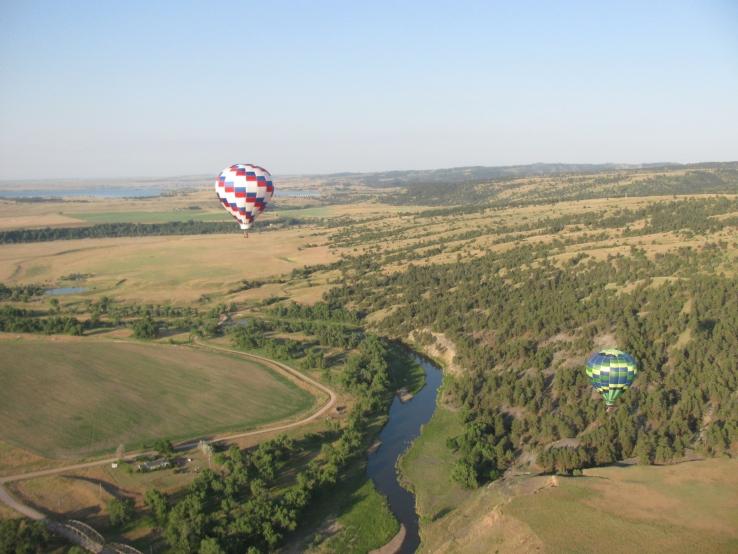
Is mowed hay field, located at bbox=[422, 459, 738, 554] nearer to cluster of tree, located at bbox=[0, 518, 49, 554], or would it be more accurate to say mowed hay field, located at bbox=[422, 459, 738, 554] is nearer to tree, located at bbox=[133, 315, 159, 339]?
cluster of tree, located at bbox=[0, 518, 49, 554]

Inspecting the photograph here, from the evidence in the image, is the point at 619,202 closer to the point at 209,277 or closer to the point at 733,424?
the point at 209,277

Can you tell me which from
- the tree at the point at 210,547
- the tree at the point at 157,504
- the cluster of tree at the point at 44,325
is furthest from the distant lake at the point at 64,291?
the tree at the point at 210,547

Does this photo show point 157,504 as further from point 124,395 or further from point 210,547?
point 124,395

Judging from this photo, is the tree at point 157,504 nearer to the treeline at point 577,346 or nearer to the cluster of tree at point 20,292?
the treeline at point 577,346

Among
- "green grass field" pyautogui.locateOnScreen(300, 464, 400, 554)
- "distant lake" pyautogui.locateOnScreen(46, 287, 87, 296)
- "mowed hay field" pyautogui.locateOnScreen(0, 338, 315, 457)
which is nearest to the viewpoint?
"green grass field" pyautogui.locateOnScreen(300, 464, 400, 554)

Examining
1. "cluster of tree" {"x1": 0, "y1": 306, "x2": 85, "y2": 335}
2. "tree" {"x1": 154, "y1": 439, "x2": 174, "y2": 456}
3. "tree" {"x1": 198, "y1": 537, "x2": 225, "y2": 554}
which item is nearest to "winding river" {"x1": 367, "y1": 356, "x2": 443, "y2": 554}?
"tree" {"x1": 198, "y1": 537, "x2": 225, "y2": 554}

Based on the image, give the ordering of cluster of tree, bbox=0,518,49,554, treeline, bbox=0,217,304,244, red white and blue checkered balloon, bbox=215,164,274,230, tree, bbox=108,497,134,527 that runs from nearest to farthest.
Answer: cluster of tree, bbox=0,518,49,554 < tree, bbox=108,497,134,527 < red white and blue checkered balloon, bbox=215,164,274,230 < treeline, bbox=0,217,304,244

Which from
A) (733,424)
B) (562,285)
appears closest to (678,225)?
(562,285)
